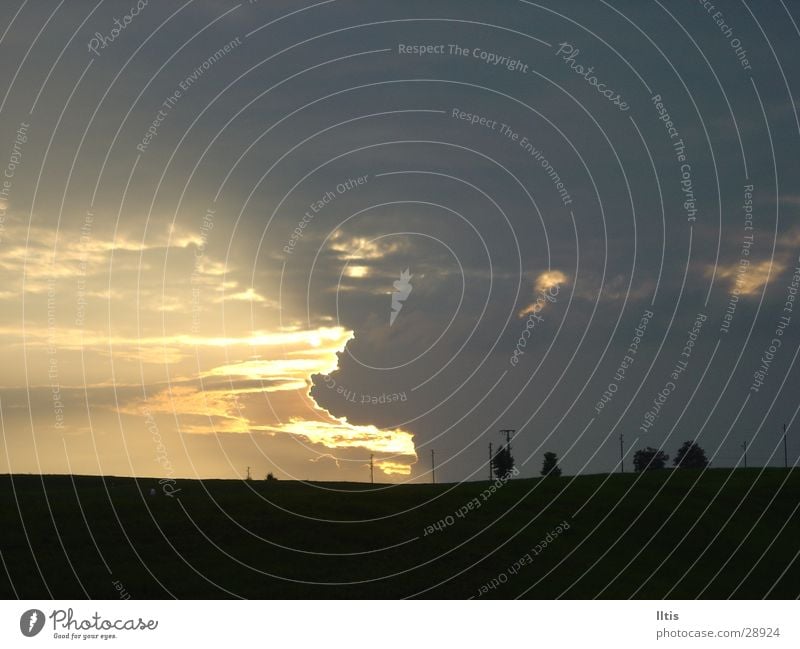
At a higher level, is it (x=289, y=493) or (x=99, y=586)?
(x=289, y=493)

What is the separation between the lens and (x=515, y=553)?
72.4 meters

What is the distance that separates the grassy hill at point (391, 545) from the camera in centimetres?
6181

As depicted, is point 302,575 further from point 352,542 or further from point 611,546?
point 611,546

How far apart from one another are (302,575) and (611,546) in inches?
964

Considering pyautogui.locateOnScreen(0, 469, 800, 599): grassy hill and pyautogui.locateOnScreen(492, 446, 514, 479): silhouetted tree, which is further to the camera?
pyautogui.locateOnScreen(492, 446, 514, 479): silhouetted tree

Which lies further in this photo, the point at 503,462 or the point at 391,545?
the point at 503,462

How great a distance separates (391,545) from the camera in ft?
229

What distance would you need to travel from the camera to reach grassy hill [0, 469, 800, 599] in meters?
61.8

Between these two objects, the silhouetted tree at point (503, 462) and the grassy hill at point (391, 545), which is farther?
the silhouetted tree at point (503, 462)

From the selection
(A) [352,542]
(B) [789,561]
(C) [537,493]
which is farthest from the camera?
(C) [537,493]

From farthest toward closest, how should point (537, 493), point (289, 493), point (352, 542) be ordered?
point (537, 493), point (289, 493), point (352, 542)
